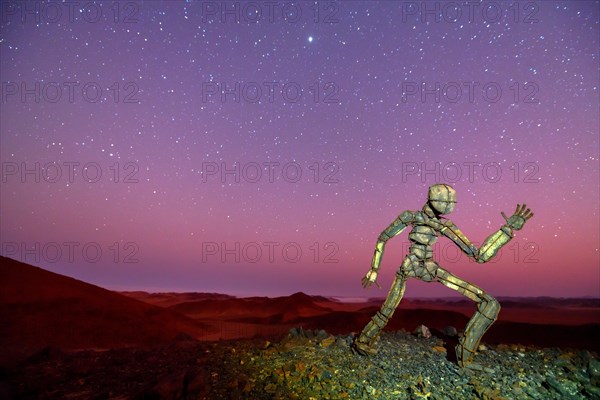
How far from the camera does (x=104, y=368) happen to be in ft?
23.7

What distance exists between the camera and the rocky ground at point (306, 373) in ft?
18.9

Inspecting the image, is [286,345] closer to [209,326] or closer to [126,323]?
[126,323]

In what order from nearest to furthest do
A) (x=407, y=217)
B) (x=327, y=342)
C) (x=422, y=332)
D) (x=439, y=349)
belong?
(x=407, y=217) < (x=439, y=349) < (x=327, y=342) < (x=422, y=332)

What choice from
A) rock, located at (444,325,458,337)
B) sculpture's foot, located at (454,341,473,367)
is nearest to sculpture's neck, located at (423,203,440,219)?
sculpture's foot, located at (454,341,473,367)

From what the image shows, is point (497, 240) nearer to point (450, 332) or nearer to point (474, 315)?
point (474, 315)

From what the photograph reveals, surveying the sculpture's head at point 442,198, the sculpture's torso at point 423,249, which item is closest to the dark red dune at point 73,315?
the sculpture's torso at point 423,249

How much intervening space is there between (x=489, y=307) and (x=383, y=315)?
1.85 meters

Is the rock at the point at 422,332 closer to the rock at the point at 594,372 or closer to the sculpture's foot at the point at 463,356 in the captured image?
the sculpture's foot at the point at 463,356

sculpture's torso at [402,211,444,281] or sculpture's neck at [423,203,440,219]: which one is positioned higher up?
sculpture's neck at [423,203,440,219]

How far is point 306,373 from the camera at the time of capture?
20.5 ft

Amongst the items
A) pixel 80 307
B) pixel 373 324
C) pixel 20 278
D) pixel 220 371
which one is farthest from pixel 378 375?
pixel 20 278

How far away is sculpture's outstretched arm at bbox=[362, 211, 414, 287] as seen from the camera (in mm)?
7039

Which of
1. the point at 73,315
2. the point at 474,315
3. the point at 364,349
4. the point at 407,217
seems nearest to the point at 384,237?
the point at 407,217

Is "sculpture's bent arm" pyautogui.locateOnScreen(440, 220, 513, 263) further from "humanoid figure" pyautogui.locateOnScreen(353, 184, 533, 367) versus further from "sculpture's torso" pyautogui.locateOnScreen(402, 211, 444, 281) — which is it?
"sculpture's torso" pyautogui.locateOnScreen(402, 211, 444, 281)
